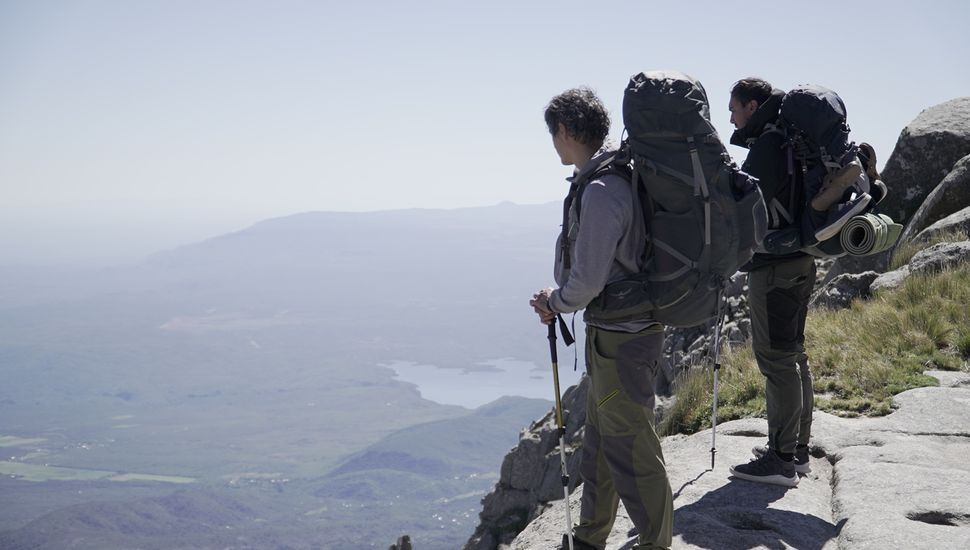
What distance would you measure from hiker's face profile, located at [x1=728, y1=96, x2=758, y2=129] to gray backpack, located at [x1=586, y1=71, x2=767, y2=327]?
1.83 m

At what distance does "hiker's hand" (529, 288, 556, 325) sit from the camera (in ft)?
14.3

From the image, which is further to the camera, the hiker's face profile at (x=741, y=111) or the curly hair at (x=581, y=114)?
the hiker's face profile at (x=741, y=111)

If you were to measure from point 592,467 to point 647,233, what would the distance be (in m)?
1.48

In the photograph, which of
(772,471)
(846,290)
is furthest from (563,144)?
(846,290)

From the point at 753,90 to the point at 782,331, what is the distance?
189 cm

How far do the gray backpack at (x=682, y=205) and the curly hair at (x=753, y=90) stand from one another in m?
1.86

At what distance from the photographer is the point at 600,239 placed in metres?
3.96

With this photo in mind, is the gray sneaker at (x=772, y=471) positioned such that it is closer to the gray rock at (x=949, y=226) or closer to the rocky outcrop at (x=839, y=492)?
the rocky outcrop at (x=839, y=492)

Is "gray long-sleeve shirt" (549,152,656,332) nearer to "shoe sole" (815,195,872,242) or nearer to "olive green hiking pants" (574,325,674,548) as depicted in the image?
"olive green hiking pants" (574,325,674,548)

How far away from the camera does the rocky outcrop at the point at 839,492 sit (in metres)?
5.07

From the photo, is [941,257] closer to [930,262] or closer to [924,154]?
[930,262]

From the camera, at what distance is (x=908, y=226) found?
51.2 ft

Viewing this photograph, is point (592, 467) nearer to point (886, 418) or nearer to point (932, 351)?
point (886, 418)

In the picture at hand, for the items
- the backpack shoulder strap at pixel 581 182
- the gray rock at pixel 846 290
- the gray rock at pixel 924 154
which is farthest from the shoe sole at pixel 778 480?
the gray rock at pixel 924 154
